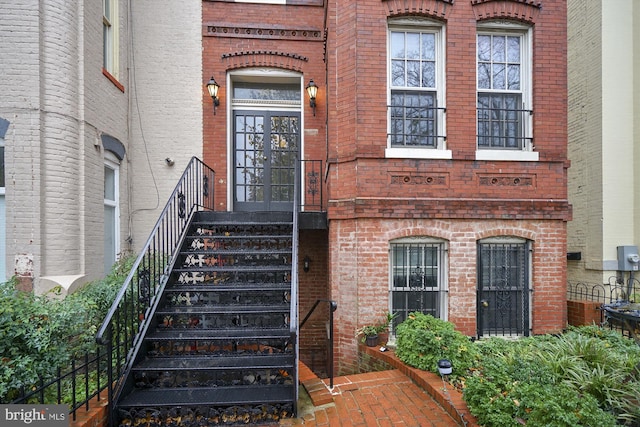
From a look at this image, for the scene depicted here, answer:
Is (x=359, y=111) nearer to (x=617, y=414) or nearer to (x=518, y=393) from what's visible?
(x=518, y=393)

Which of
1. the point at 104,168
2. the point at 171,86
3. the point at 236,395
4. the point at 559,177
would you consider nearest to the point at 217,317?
the point at 236,395

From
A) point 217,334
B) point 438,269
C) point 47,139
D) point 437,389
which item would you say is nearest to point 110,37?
point 47,139

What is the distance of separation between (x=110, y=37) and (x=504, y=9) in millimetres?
7061

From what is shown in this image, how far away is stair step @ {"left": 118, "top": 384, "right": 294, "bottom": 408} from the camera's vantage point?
10.6 feet

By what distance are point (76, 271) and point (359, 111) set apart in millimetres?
5004

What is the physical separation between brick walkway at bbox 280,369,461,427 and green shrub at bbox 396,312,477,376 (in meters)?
0.30

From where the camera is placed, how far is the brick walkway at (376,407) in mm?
3146

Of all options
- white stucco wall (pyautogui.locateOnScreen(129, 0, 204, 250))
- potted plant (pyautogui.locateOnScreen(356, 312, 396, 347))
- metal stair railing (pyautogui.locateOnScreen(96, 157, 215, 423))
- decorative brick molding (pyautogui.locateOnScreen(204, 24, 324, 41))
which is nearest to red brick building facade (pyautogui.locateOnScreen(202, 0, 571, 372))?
potted plant (pyautogui.locateOnScreen(356, 312, 396, 347))

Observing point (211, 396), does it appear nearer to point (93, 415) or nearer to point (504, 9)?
point (93, 415)

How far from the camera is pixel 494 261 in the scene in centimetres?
521

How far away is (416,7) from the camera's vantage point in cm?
498

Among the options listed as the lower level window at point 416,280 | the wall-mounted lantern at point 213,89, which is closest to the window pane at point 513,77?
the lower level window at point 416,280

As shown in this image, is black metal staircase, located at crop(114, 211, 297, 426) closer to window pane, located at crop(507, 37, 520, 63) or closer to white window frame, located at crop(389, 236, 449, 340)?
white window frame, located at crop(389, 236, 449, 340)
